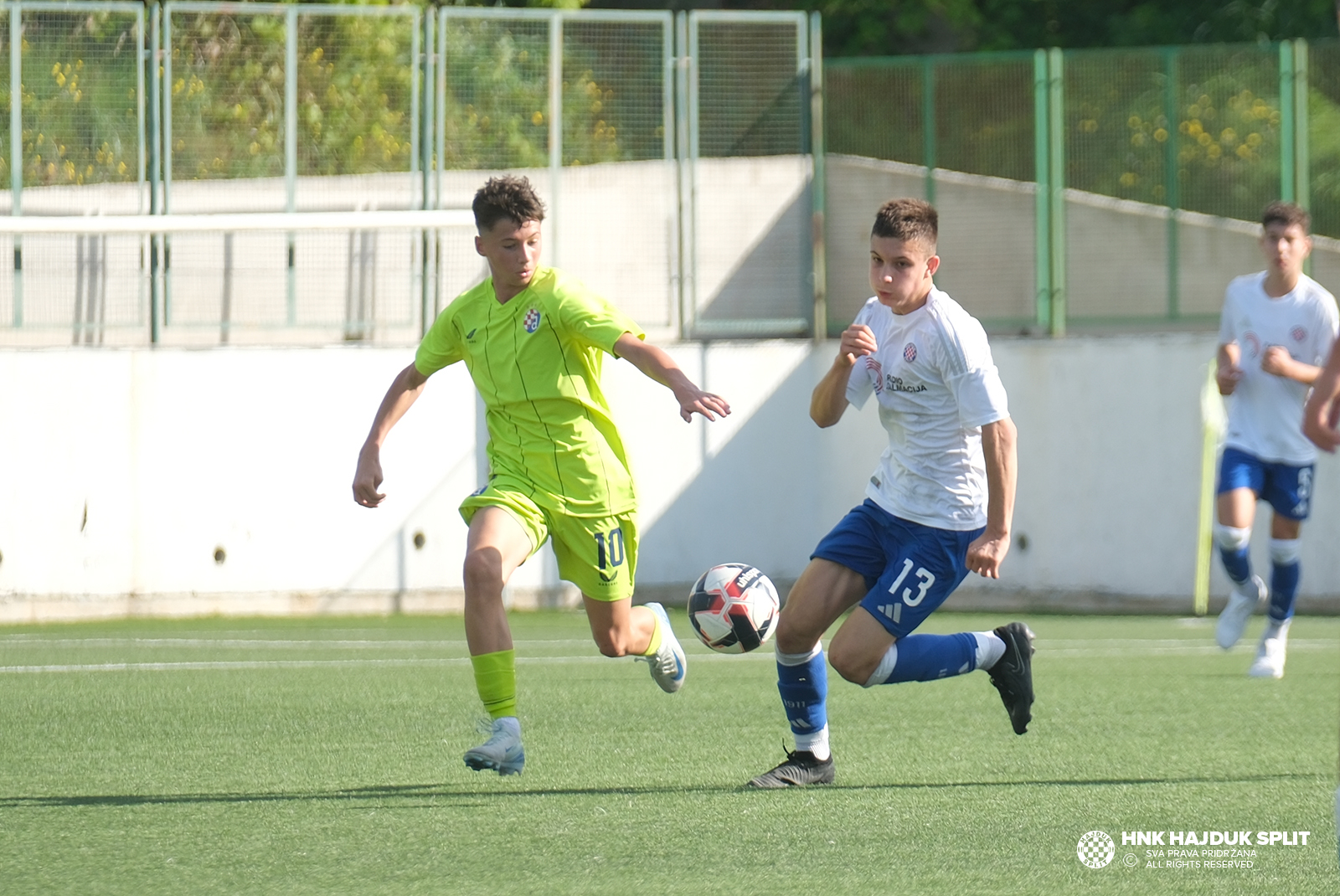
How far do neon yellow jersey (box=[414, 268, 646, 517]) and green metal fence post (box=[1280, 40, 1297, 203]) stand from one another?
10.0 meters

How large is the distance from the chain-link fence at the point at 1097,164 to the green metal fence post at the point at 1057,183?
1 cm

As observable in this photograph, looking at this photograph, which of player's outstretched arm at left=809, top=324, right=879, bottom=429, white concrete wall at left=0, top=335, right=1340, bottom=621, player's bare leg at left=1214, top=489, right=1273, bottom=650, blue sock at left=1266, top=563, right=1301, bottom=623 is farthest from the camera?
white concrete wall at left=0, top=335, right=1340, bottom=621

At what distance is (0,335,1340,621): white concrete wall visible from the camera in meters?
13.7

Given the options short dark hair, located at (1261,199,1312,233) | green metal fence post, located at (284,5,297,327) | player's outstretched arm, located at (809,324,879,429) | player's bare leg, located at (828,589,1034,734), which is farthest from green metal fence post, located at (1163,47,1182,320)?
player's outstretched arm, located at (809,324,879,429)

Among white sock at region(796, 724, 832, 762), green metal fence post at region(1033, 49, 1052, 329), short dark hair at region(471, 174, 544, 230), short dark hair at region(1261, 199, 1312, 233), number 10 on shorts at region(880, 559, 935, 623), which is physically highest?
green metal fence post at region(1033, 49, 1052, 329)

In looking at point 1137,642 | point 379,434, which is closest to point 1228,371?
point 1137,642

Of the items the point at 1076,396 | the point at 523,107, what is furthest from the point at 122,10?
the point at 1076,396

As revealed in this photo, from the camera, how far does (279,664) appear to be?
10.2 metres

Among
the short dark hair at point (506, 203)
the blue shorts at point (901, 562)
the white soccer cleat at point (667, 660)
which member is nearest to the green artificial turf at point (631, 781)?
the white soccer cleat at point (667, 660)

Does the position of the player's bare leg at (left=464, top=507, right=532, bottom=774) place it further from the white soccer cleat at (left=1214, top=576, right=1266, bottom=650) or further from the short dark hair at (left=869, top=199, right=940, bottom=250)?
the white soccer cleat at (left=1214, top=576, right=1266, bottom=650)

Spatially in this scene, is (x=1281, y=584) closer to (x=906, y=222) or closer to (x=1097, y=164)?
(x=906, y=222)

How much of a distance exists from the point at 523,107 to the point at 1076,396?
525 centimetres

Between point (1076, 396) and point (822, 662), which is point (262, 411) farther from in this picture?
point (822, 662)

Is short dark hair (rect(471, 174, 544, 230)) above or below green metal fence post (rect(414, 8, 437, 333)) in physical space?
below
